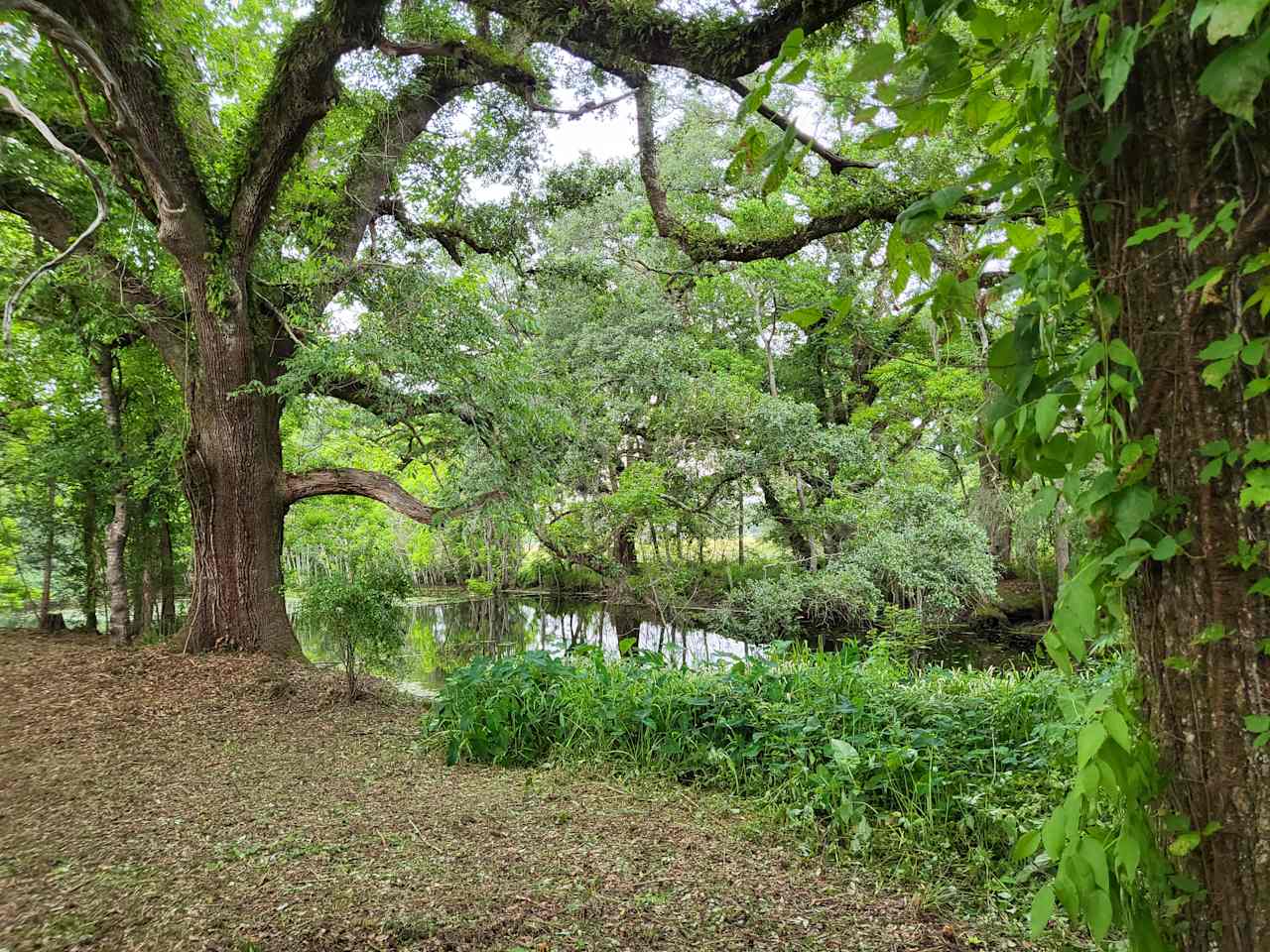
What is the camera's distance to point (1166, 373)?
0.95m

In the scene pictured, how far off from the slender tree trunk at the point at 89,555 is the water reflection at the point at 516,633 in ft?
9.66

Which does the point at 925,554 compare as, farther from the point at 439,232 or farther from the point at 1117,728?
the point at 1117,728

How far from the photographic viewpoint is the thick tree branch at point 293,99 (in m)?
4.93

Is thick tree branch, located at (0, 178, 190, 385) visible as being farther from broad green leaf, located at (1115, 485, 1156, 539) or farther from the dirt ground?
broad green leaf, located at (1115, 485, 1156, 539)

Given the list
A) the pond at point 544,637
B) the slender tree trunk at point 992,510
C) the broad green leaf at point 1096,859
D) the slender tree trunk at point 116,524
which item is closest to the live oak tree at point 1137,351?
the broad green leaf at point 1096,859

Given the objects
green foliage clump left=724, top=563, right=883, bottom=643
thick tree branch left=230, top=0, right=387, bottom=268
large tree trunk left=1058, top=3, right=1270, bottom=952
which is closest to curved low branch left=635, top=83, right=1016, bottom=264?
thick tree branch left=230, top=0, right=387, bottom=268

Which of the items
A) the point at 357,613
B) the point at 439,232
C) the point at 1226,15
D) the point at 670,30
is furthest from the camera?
the point at 439,232

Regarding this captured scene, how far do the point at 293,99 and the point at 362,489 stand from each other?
363cm

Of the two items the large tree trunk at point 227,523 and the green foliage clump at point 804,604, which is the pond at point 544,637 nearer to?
the green foliage clump at point 804,604

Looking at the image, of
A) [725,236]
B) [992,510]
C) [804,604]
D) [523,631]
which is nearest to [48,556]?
[523,631]

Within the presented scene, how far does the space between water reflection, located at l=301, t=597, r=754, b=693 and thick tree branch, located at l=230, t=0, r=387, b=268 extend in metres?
4.76

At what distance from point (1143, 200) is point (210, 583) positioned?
752 centimetres

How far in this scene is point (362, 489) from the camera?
7.17 m

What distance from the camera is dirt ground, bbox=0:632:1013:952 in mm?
2189
